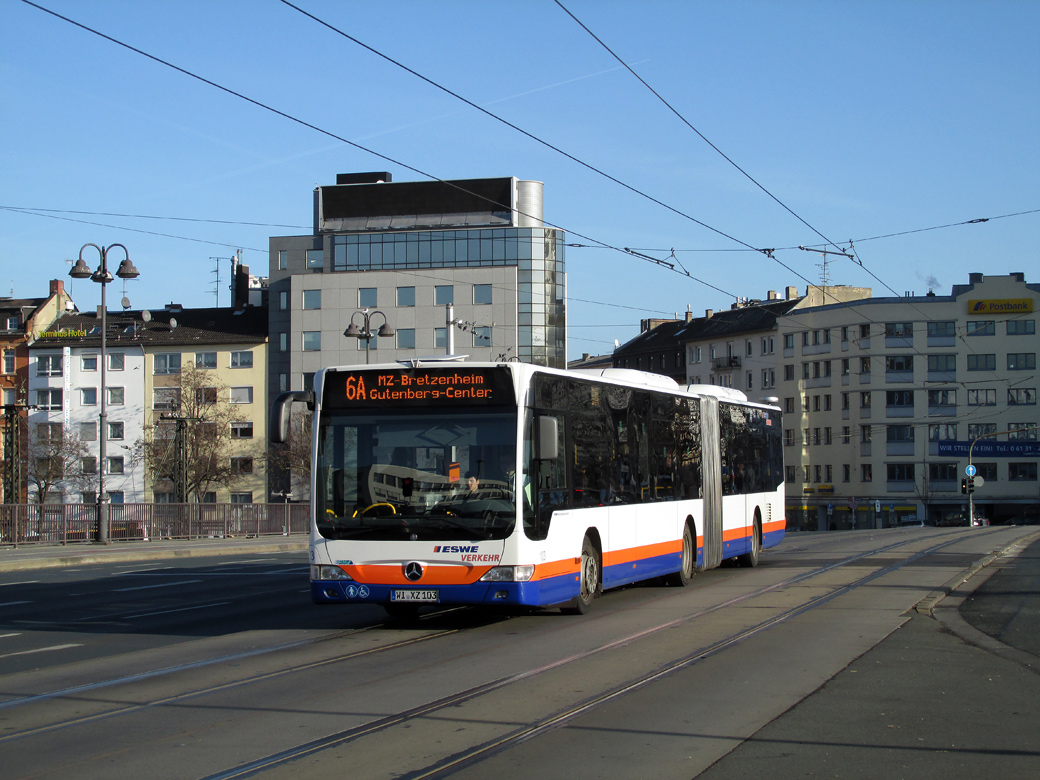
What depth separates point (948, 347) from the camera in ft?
312

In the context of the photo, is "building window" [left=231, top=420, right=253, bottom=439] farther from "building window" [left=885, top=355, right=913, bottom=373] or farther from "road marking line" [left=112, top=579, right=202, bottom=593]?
"road marking line" [left=112, top=579, right=202, bottom=593]

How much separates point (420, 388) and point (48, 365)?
87.5 m

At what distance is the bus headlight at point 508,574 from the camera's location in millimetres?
13250

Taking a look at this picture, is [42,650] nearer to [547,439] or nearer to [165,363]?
[547,439]

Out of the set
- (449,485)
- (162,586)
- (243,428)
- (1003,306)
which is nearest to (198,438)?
(243,428)

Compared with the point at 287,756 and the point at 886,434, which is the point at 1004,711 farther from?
the point at 886,434

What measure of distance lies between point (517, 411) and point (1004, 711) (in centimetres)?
631

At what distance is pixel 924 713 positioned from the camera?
28.9 ft

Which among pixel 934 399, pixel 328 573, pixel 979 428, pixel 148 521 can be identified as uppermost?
pixel 934 399

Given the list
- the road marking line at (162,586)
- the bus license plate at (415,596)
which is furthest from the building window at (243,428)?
the bus license plate at (415,596)

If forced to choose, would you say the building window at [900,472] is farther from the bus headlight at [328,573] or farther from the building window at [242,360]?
the bus headlight at [328,573]

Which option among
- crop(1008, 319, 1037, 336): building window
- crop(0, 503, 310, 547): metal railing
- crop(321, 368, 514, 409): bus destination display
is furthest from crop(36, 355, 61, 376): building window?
crop(321, 368, 514, 409): bus destination display

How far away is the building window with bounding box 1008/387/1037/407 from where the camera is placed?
94.5 metres

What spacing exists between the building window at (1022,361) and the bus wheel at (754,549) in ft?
255
